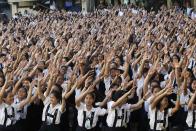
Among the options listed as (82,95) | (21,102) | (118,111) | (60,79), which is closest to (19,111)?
(21,102)

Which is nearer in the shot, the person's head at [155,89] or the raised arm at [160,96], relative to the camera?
the raised arm at [160,96]

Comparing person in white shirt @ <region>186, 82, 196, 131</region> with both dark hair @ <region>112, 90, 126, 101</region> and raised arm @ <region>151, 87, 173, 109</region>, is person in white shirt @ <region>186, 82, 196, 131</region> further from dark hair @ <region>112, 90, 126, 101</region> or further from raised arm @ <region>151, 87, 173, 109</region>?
dark hair @ <region>112, 90, 126, 101</region>

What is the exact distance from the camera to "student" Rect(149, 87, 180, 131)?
28.3 ft

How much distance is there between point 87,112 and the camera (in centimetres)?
900

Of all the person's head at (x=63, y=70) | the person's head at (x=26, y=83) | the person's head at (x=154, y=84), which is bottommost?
the person's head at (x=26, y=83)

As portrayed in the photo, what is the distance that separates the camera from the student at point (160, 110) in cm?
863

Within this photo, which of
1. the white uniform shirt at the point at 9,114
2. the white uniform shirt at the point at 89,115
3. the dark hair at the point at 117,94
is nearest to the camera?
the dark hair at the point at 117,94

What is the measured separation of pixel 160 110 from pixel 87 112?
1156mm

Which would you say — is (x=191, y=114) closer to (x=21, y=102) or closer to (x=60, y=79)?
(x=60, y=79)

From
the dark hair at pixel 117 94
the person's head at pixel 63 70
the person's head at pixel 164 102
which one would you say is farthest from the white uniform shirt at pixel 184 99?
the person's head at pixel 63 70

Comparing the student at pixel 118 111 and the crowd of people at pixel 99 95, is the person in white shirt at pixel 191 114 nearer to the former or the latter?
the crowd of people at pixel 99 95

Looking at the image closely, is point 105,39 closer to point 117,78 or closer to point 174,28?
Result: point 174,28

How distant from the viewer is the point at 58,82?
10125 millimetres

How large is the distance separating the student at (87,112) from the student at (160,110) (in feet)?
2.67
